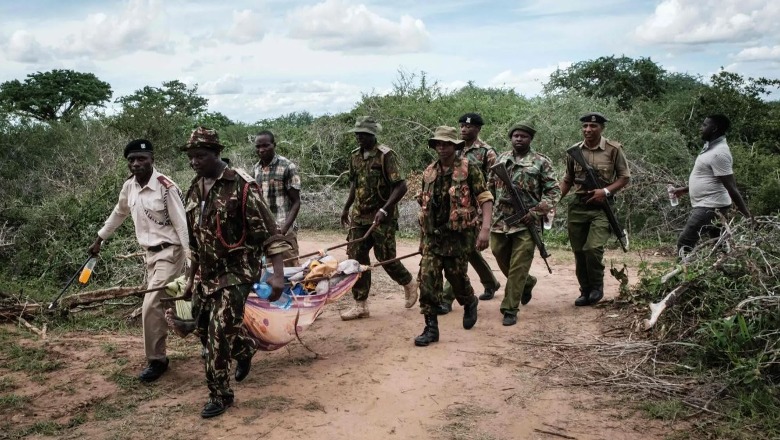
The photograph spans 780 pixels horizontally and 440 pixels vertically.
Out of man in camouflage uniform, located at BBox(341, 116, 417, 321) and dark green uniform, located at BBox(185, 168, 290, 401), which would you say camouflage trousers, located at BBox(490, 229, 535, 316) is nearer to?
man in camouflage uniform, located at BBox(341, 116, 417, 321)

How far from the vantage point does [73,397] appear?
4.67 metres

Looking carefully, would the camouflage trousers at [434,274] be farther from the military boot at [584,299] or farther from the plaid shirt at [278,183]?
the military boot at [584,299]

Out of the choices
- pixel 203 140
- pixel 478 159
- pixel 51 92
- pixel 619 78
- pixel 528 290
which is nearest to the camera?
pixel 203 140

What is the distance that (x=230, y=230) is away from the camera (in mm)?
4215

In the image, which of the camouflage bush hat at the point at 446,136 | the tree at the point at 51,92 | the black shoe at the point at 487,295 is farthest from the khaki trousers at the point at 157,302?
the tree at the point at 51,92

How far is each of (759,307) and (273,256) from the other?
10.6 ft

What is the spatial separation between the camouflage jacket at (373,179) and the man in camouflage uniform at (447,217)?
0.61 meters

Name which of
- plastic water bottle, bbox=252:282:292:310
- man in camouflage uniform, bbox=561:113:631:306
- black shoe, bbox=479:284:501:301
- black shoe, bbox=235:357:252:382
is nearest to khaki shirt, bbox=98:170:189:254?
plastic water bottle, bbox=252:282:292:310

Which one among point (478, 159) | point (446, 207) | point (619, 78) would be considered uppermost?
point (619, 78)

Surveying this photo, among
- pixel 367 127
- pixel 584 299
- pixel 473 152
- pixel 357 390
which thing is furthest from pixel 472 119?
pixel 357 390

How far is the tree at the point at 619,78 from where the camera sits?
17672 millimetres

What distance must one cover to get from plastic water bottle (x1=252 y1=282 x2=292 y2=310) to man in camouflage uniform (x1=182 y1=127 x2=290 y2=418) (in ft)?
2.47

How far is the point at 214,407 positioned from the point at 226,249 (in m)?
1.00

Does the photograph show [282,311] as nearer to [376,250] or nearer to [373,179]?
[376,250]
